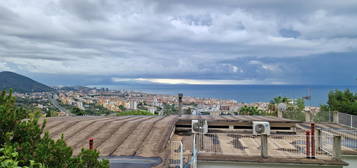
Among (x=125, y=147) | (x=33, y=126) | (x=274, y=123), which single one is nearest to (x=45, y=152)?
(x=33, y=126)

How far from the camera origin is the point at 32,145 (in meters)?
3.73

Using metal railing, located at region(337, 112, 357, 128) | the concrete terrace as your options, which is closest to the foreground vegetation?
the concrete terrace

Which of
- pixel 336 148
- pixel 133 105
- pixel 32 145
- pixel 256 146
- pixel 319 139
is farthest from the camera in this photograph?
pixel 133 105

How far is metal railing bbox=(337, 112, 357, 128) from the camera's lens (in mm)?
15009

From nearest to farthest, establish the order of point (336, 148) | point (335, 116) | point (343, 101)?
point (336, 148) → point (335, 116) → point (343, 101)

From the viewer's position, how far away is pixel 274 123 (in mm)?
12781

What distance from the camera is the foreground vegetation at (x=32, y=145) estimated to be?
11.3 feet

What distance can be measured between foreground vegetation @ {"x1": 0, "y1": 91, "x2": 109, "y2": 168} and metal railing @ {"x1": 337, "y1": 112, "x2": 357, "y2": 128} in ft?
56.0

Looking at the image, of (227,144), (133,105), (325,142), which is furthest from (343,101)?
(133,105)

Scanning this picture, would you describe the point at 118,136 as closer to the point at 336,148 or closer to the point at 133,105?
the point at 336,148

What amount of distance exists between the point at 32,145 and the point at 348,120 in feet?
60.9

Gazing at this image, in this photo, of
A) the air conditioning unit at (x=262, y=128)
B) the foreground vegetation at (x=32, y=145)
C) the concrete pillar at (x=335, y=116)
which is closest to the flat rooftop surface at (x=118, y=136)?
the air conditioning unit at (x=262, y=128)

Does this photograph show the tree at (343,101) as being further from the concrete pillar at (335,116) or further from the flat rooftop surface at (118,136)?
the flat rooftop surface at (118,136)

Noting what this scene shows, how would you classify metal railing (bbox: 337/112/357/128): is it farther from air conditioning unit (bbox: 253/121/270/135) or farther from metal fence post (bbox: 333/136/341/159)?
air conditioning unit (bbox: 253/121/270/135)
